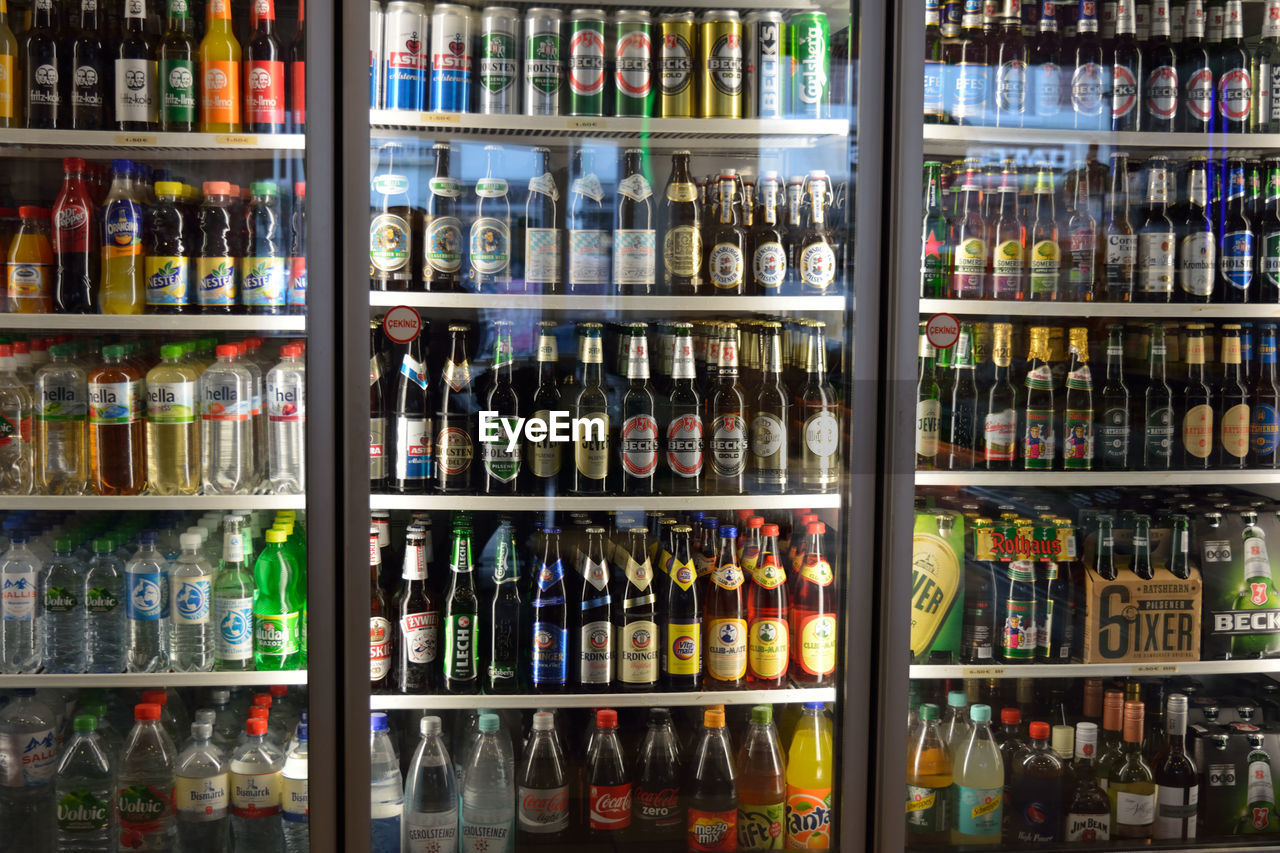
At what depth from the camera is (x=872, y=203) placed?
1998mm

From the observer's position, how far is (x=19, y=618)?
6.97ft

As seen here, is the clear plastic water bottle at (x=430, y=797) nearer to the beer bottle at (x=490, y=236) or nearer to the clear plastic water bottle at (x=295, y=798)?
the clear plastic water bottle at (x=295, y=798)

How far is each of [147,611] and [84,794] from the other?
41cm

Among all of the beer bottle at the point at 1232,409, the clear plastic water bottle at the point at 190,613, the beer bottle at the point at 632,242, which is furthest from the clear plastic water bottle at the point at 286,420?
the beer bottle at the point at 1232,409

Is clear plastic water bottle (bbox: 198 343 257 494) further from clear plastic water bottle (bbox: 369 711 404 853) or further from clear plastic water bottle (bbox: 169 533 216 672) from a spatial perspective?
clear plastic water bottle (bbox: 369 711 404 853)

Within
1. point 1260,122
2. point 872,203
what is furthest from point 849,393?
point 1260,122

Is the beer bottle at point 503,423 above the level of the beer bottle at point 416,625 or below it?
above

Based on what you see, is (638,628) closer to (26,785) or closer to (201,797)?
(201,797)

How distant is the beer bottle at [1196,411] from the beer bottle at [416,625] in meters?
1.75

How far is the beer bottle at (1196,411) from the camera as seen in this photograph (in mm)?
2348

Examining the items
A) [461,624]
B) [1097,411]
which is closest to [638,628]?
[461,624]

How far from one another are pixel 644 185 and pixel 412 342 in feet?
2.00

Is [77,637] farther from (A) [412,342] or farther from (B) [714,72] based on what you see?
(B) [714,72]

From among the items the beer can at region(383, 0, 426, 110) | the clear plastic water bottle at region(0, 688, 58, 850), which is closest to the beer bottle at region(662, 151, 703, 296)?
the beer can at region(383, 0, 426, 110)
